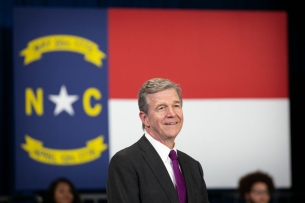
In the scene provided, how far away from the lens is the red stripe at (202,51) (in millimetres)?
6180

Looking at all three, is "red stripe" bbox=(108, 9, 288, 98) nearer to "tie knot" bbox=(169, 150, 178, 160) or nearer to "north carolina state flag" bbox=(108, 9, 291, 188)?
"north carolina state flag" bbox=(108, 9, 291, 188)

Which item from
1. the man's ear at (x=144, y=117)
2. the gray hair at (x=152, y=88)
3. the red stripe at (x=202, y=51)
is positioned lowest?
the man's ear at (x=144, y=117)

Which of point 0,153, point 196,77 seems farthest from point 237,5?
point 0,153

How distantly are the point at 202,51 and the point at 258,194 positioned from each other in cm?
155

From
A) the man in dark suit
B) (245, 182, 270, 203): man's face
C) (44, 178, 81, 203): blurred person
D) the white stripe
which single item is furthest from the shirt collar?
the white stripe

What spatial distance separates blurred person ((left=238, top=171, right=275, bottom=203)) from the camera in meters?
5.45

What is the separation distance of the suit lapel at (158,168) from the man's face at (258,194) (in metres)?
3.12

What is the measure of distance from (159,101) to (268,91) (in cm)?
409

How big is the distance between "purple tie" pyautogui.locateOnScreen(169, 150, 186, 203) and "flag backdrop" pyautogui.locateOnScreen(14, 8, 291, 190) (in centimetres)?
356

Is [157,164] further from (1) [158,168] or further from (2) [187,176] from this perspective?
(2) [187,176]

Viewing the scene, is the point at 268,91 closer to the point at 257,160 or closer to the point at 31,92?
the point at 257,160

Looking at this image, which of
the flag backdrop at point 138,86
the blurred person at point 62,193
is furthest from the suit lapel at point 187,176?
the flag backdrop at point 138,86

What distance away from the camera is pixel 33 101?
5.93 m

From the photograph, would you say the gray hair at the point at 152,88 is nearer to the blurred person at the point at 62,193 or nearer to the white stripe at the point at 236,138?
the blurred person at the point at 62,193
